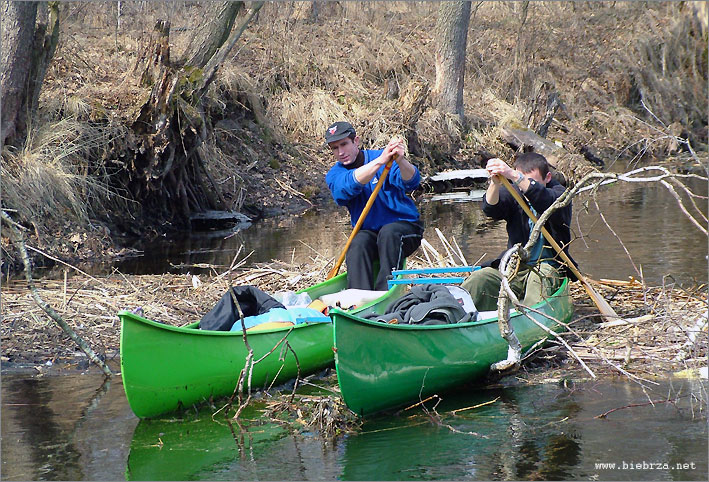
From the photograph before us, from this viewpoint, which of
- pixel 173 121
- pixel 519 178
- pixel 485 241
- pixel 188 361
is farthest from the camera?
pixel 173 121

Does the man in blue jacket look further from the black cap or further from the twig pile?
the twig pile

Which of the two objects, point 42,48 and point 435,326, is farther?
point 42,48

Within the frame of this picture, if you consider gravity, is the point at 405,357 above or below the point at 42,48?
below

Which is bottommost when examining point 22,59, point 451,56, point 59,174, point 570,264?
point 570,264

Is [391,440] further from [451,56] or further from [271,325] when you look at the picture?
[451,56]

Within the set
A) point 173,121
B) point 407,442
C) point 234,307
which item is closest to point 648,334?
point 407,442

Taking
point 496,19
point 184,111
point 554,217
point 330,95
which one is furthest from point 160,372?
point 496,19

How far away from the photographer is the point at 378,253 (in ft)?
22.6

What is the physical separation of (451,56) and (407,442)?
14180 millimetres

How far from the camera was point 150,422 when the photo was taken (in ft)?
17.0

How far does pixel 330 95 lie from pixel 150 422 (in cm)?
1298

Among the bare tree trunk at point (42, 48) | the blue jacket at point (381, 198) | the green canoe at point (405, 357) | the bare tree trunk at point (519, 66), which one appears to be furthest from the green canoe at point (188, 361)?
the bare tree trunk at point (519, 66)

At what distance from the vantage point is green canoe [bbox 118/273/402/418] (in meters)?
4.96

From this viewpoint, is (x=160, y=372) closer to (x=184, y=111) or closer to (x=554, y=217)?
(x=554, y=217)
